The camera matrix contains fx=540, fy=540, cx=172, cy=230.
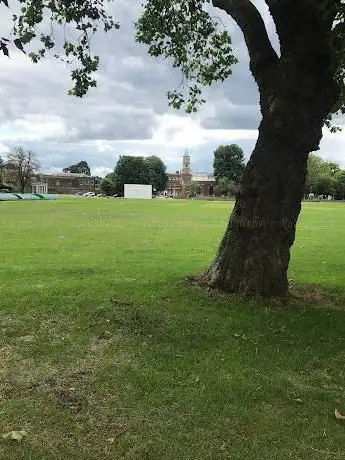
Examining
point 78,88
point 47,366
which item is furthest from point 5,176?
point 47,366

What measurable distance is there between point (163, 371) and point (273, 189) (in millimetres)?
4440

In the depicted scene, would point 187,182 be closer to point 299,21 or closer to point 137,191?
point 137,191

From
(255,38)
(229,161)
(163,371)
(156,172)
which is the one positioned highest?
(229,161)

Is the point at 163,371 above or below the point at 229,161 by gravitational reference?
below

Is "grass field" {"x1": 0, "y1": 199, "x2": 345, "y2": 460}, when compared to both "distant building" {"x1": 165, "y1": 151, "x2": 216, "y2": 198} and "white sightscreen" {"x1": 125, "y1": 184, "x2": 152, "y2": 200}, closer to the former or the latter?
"white sightscreen" {"x1": 125, "y1": 184, "x2": 152, "y2": 200}

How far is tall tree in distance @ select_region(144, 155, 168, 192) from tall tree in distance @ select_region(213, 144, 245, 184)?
1404cm

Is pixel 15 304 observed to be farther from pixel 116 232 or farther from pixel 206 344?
pixel 116 232

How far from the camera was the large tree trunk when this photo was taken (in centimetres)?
907

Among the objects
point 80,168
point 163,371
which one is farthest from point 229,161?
point 163,371

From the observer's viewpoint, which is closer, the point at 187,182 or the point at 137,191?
the point at 137,191

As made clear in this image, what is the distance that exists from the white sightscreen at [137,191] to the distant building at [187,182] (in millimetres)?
27772

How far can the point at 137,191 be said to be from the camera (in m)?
123

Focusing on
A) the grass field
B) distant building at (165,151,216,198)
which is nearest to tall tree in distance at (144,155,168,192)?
distant building at (165,151,216,198)

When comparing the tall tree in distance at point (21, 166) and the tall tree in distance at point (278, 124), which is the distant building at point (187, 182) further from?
the tall tree in distance at point (278, 124)
